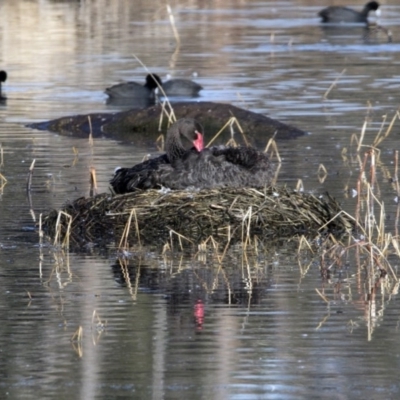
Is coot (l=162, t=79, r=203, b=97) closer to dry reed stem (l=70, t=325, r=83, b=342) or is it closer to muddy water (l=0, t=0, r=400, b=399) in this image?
muddy water (l=0, t=0, r=400, b=399)

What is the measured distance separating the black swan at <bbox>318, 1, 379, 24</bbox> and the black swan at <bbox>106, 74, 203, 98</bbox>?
761 inches

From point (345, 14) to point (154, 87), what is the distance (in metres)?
20.2

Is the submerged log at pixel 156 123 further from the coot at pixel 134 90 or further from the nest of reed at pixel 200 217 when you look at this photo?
the nest of reed at pixel 200 217

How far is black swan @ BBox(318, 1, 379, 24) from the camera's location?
44625mm

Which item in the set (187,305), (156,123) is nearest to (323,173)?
(156,123)

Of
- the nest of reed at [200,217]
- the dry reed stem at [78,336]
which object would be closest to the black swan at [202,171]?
the nest of reed at [200,217]

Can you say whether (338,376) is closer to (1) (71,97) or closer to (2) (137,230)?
(2) (137,230)

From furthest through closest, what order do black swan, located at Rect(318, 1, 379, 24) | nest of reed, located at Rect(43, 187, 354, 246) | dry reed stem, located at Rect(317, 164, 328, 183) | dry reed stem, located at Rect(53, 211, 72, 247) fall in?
black swan, located at Rect(318, 1, 379, 24)
dry reed stem, located at Rect(317, 164, 328, 183)
nest of reed, located at Rect(43, 187, 354, 246)
dry reed stem, located at Rect(53, 211, 72, 247)

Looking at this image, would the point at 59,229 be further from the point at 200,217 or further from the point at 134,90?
the point at 134,90

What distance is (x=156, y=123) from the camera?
21.1m

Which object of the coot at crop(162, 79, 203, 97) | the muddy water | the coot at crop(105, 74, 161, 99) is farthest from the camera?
the coot at crop(105, 74, 161, 99)

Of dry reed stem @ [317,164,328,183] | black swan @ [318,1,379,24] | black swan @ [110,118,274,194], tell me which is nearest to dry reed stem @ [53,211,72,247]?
black swan @ [110,118,274,194]

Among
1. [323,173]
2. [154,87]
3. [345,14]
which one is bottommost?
[345,14]

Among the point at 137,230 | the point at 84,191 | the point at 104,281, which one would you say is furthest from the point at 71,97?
the point at 104,281
